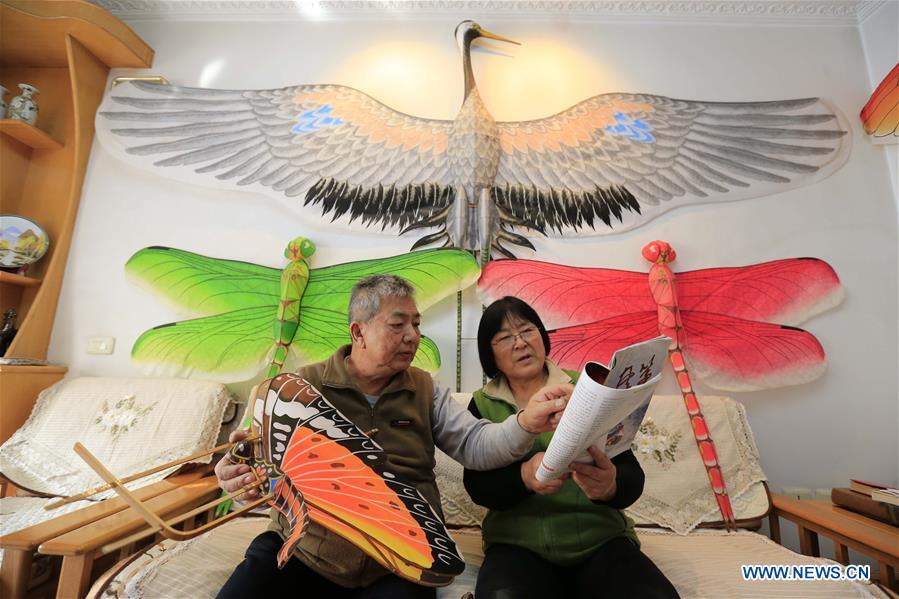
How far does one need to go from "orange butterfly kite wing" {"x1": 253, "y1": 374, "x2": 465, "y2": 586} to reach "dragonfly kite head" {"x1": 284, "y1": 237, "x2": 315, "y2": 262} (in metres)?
1.12

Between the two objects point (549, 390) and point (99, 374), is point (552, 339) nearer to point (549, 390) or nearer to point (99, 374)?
point (549, 390)

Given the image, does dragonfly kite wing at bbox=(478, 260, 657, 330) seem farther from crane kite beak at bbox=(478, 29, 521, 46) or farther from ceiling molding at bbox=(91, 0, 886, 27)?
ceiling molding at bbox=(91, 0, 886, 27)

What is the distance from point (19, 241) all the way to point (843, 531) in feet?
11.0

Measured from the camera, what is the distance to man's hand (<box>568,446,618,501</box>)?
849mm

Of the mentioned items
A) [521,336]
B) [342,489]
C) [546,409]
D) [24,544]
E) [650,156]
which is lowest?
[24,544]

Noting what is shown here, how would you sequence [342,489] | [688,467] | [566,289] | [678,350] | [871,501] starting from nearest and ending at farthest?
[342,489]
[871,501]
[688,467]
[678,350]
[566,289]

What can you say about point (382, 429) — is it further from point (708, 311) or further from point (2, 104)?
point (2, 104)

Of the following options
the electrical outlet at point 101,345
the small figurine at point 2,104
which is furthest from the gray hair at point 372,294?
the small figurine at point 2,104

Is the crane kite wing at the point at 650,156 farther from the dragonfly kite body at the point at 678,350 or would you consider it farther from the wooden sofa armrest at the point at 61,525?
the wooden sofa armrest at the point at 61,525

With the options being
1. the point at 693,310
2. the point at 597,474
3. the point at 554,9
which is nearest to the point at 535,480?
the point at 597,474

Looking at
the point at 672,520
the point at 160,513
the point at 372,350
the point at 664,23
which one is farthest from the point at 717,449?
the point at 664,23

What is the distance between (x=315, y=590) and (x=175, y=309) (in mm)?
1526

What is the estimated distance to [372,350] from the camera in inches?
40.0

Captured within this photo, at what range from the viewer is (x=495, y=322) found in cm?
120
